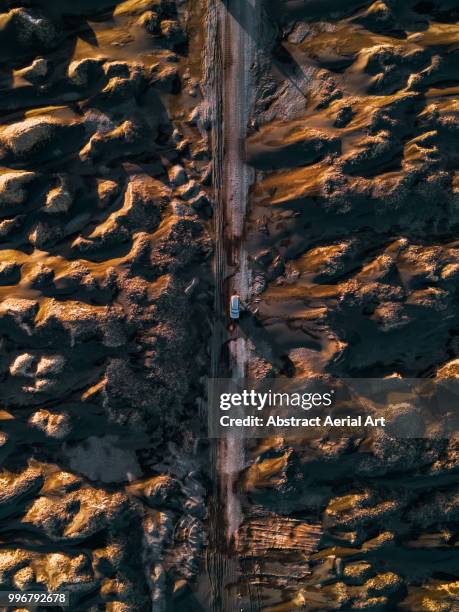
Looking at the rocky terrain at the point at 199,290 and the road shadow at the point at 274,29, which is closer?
the rocky terrain at the point at 199,290

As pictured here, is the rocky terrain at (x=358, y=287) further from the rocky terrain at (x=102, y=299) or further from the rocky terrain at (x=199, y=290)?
the rocky terrain at (x=102, y=299)

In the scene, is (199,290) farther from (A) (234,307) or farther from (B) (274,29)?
(B) (274,29)

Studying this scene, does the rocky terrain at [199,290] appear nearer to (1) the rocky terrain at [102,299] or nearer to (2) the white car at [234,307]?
(1) the rocky terrain at [102,299]

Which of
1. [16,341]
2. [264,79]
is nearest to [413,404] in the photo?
[264,79]

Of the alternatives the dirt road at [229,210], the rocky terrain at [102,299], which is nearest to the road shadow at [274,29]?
the dirt road at [229,210]

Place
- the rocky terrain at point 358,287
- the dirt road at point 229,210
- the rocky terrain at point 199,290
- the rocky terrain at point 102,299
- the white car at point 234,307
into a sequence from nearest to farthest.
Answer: the rocky terrain at point 102,299
the rocky terrain at point 199,290
the rocky terrain at point 358,287
the white car at point 234,307
the dirt road at point 229,210

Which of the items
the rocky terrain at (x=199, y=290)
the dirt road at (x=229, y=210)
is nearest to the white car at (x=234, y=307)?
the dirt road at (x=229, y=210)

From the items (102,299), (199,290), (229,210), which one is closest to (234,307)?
(199,290)

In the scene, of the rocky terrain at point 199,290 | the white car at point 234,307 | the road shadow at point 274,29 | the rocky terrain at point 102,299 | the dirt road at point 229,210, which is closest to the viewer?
the rocky terrain at point 102,299

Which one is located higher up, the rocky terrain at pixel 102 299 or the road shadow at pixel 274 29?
the road shadow at pixel 274 29
